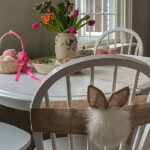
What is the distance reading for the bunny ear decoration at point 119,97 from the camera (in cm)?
71

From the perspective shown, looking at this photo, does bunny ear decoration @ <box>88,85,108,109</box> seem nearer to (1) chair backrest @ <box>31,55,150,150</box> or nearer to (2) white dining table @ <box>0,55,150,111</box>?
(1) chair backrest @ <box>31,55,150,150</box>

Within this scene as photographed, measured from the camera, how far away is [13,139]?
1290mm

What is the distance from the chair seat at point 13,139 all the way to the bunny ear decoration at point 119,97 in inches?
25.1

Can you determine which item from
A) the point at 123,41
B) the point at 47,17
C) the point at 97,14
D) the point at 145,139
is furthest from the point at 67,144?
the point at 97,14

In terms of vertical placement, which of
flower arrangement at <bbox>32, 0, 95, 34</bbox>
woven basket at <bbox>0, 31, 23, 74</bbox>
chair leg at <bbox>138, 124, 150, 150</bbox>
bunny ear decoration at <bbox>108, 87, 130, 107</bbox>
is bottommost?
chair leg at <bbox>138, 124, 150, 150</bbox>

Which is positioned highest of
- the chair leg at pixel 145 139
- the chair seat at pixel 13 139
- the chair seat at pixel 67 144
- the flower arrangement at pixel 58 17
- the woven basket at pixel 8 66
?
the flower arrangement at pixel 58 17

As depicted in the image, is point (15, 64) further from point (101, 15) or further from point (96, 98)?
point (101, 15)

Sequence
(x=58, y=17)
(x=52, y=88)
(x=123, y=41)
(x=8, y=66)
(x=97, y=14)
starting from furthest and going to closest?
1. (x=97, y=14)
2. (x=123, y=41)
3. (x=58, y=17)
4. (x=8, y=66)
5. (x=52, y=88)

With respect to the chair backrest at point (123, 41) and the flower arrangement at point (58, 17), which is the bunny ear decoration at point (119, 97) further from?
the chair backrest at point (123, 41)

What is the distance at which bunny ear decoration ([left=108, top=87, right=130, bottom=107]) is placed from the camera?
2.35 ft

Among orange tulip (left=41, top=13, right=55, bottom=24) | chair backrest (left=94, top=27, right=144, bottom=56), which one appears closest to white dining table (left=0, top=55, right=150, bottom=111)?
orange tulip (left=41, top=13, right=55, bottom=24)

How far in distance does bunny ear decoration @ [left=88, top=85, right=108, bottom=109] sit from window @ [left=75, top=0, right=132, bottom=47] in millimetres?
2032

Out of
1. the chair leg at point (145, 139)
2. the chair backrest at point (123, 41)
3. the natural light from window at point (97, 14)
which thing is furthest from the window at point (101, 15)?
the chair leg at point (145, 139)

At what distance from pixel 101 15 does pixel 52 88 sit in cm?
193
